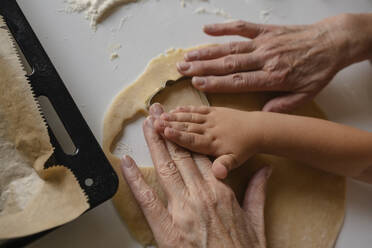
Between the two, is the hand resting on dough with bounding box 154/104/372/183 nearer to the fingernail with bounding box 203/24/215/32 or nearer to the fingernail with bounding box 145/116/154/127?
the fingernail with bounding box 145/116/154/127

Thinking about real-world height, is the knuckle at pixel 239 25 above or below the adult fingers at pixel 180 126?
above

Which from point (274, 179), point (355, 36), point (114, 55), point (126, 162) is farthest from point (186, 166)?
point (355, 36)

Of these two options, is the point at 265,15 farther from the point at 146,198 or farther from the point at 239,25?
the point at 146,198

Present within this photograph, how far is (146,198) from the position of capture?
0.86m

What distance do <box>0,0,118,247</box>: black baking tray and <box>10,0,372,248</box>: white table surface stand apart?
13 centimetres

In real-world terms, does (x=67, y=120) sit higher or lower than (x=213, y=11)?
lower

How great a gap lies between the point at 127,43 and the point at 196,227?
0.61m

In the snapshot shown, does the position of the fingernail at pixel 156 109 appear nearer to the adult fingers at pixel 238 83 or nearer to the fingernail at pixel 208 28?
the adult fingers at pixel 238 83

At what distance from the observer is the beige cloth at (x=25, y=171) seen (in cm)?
69

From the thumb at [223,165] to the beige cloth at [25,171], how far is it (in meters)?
0.34

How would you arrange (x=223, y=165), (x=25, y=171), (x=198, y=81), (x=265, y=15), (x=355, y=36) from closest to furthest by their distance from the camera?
1. (x=25, y=171)
2. (x=223, y=165)
3. (x=198, y=81)
4. (x=355, y=36)
5. (x=265, y=15)

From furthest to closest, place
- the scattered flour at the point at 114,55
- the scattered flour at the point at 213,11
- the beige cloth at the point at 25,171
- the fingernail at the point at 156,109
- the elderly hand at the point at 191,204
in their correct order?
the scattered flour at the point at 213,11 < the scattered flour at the point at 114,55 < the fingernail at the point at 156,109 < the elderly hand at the point at 191,204 < the beige cloth at the point at 25,171

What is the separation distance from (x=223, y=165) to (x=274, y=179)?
22 cm

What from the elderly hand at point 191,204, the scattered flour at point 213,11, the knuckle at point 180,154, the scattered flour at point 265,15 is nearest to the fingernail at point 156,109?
the elderly hand at point 191,204
